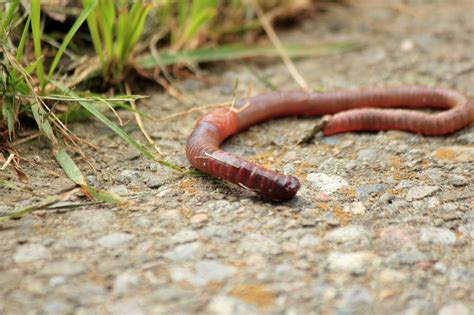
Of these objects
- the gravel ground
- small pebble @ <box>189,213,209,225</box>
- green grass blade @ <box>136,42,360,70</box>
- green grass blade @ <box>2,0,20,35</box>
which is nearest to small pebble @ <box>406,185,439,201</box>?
the gravel ground

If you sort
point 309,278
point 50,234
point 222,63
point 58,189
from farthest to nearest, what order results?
point 222,63, point 58,189, point 50,234, point 309,278

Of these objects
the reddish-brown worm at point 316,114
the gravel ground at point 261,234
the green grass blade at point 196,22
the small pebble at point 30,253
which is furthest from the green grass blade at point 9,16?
the green grass blade at point 196,22

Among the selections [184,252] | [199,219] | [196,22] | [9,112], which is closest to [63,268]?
[184,252]

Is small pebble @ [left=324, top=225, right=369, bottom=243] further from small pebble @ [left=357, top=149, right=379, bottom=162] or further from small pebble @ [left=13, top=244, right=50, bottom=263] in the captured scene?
small pebble @ [left=13, top=244, right=50, bottom=263]

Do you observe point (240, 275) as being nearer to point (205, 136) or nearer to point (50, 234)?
point (50, 234)

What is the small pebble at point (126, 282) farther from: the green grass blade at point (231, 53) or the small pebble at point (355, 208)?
the green grass blade at point (231, 53)

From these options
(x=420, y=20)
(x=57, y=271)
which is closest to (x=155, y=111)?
(x=57, y=271)
